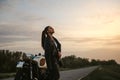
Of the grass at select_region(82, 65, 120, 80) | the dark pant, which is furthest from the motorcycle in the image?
the grass at select_region(82, 65, 120, 80)

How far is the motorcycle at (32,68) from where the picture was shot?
12453 millimetres

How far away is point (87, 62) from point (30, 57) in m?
106

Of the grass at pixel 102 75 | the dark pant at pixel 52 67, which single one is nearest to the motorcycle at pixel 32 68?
the dark pant at pixel 52 67

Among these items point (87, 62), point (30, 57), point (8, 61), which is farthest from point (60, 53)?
point (87, 62)

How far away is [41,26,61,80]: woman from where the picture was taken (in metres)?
12.3

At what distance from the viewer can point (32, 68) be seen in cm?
1258

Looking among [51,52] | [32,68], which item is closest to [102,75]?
[32,68]

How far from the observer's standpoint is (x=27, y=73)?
1248cm

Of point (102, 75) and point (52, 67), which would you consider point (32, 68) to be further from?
point (102, 75)

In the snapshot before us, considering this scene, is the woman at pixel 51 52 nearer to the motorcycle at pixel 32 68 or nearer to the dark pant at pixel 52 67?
the dark pant at pixel 52 67

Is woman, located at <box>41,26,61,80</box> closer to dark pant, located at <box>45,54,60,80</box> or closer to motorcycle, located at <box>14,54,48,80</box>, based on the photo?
dark pant, located at <box>45,54,60,80</box>

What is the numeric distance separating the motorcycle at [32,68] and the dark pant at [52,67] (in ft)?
1.49

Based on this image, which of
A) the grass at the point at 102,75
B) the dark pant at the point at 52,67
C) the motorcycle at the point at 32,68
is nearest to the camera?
the dark pant at the point at 52,67

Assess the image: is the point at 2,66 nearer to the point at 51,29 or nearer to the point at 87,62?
the point at 51,29
